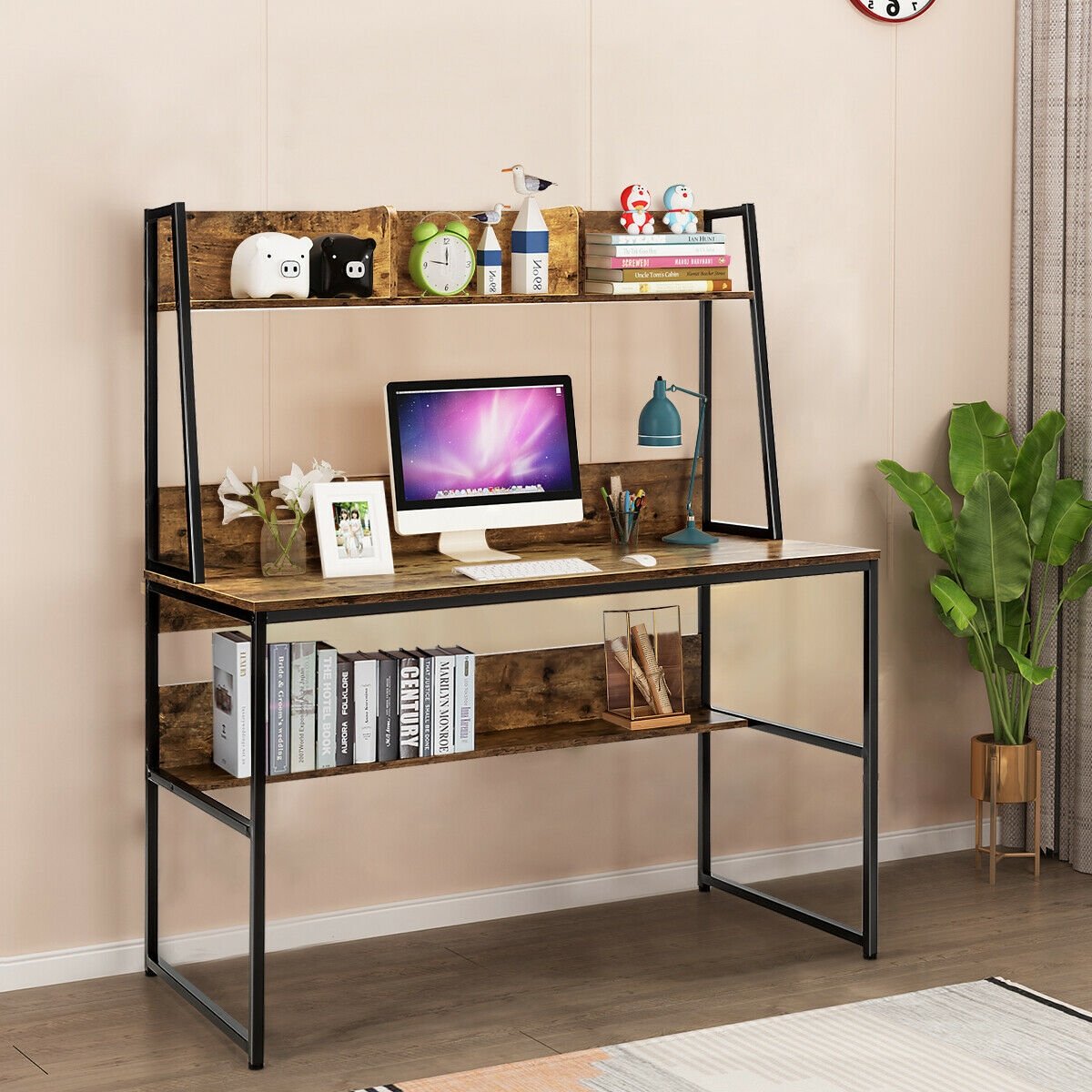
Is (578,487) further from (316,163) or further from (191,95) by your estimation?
(191,95)

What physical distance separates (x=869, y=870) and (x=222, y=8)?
7.40ft

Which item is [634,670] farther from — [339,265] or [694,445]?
[339,265]

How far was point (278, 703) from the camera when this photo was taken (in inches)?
121

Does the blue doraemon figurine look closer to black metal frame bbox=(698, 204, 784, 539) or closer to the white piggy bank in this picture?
black metal frame bbox=(698, 204, 784, 539)

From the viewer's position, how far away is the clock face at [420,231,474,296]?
10.9 ft

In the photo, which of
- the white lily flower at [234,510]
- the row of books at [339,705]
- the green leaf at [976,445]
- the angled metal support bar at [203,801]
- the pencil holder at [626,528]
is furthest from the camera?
the green leaf at [976,445]

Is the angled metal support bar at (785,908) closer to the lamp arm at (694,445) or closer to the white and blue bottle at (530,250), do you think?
the lamp arm at (694,445)

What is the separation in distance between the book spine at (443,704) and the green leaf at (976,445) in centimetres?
152

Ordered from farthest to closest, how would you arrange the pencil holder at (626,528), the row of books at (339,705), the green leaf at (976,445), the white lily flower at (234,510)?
the green leaf at (976,445)
the pencil holder at (626,528)
the white lily flower at (234,510)
the row of books at (339,705)

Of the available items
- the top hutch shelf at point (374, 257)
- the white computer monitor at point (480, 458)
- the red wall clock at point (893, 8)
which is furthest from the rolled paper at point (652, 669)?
the red wall clock at point (893, 8)

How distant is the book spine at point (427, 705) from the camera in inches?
128

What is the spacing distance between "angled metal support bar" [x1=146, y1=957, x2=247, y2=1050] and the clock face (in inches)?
58.1

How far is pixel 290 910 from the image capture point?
3.59 m

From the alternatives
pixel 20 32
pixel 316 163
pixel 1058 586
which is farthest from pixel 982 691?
pixel 20 32
